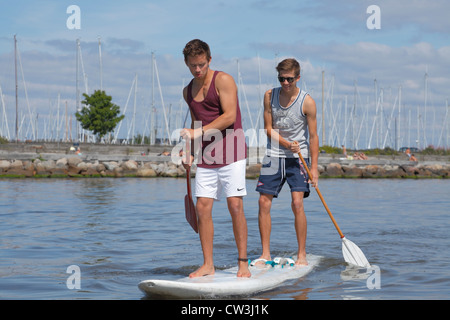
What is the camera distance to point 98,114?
4919 cm

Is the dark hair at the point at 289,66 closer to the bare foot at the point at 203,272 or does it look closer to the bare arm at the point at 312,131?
the bare arm at the point at 312,131

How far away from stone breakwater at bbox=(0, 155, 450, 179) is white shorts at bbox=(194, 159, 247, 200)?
79.7 ft

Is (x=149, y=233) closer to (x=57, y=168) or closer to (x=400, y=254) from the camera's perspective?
(x=400, y=254)

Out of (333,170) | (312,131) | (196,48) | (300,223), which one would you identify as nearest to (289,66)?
(312,131)

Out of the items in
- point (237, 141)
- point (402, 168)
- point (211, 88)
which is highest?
point (211, 88)

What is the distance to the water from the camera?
5.48 meters

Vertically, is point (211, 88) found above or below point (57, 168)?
above

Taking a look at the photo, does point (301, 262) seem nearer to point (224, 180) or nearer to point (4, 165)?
point (224, 180)

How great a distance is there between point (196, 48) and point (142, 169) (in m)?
25.9

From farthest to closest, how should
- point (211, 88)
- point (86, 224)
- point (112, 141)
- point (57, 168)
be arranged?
point (112, 141), point (57, 168), point (86, 224), point (211, 88)

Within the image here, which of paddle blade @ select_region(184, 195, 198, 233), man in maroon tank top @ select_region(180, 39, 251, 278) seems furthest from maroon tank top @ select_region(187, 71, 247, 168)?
paddle blade @ select_region(184, 195, 198, 233)
